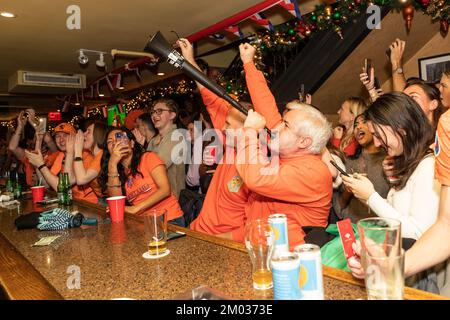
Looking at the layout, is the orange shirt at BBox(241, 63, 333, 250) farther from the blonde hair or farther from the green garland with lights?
the green garland with lights

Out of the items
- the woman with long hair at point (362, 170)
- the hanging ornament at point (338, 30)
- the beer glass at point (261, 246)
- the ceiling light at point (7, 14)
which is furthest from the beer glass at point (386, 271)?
the ceiling light at point (7, 14)

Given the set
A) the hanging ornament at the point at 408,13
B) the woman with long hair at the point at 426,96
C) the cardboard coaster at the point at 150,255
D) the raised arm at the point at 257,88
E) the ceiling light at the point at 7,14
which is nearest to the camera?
the cardboard coaster at the point at 150,255

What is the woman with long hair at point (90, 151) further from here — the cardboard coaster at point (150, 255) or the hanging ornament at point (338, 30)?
the hanging ornament at point (338, 30)

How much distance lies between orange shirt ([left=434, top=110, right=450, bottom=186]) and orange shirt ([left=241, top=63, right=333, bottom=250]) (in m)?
0.55

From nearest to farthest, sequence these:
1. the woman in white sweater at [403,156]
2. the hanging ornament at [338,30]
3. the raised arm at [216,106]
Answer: the woman in white sweater at [403,156] < the raised arm at [216,106] < the hanging ornament at [338,30]

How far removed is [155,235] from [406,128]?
1.20 metres

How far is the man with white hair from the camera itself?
4.83ft

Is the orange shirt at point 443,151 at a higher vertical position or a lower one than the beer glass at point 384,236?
higher

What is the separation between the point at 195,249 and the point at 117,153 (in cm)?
118

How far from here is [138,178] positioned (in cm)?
237

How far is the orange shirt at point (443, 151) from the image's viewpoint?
1.02 m

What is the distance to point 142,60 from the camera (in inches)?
229

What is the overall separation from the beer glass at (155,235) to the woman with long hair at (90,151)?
1.55 meters

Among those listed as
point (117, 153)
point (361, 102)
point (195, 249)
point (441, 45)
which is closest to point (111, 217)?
point (117, 153)
